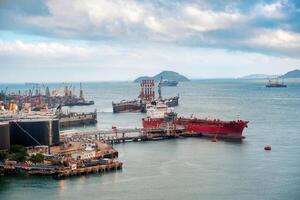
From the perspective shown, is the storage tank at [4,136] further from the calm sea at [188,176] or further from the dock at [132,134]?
the dock at [132,134]

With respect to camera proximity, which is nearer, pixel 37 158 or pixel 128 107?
pixel 37 158

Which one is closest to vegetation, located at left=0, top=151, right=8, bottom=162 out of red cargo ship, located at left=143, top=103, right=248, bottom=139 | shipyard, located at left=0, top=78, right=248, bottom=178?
shipyard, located at left=0, top=78, right=248, bottom=178

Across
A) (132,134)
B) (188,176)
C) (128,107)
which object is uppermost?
(128,107)

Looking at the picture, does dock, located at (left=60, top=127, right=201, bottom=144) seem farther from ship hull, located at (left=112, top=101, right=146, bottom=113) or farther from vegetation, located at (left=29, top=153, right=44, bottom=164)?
ship hull, located at (left=112, top=101, right=146, bottom=113)

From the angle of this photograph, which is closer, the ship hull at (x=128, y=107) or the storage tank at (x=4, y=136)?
the storage tank at (x=4, y=136)

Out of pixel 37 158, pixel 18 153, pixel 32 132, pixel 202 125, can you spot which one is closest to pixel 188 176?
pixel 37 158

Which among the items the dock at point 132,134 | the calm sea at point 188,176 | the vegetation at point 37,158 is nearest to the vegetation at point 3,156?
the vegetation at point 37,158

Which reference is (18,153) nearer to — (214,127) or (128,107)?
(214,127)
